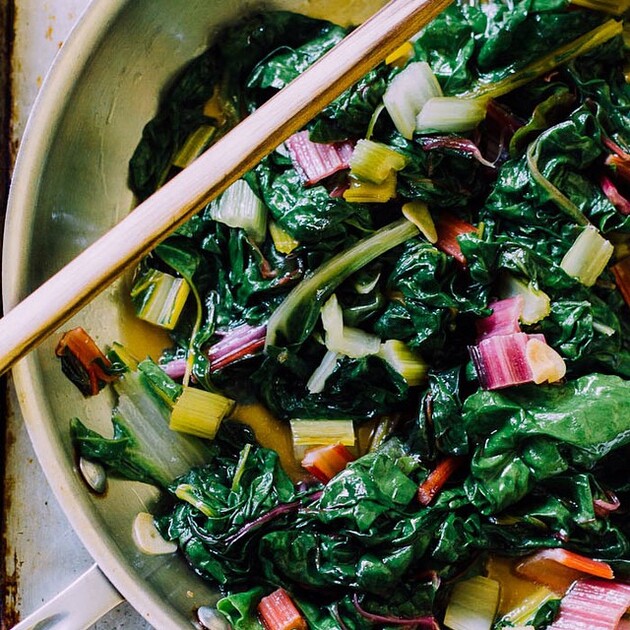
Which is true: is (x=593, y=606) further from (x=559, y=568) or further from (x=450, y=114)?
(x=450, y=114)

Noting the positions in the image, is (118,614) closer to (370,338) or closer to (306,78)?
(370,338)

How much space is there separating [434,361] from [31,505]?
4.77ft

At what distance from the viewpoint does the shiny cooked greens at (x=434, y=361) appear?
8.27ft

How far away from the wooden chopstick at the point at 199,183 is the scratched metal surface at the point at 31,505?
0.98 m

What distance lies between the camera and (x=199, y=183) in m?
2.15

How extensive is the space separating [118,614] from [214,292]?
1104 mm

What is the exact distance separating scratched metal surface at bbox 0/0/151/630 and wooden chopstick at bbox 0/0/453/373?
3.22ft

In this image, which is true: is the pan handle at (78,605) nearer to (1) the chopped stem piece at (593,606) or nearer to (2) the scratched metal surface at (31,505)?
(2) the scratched metal surface at (31,505)

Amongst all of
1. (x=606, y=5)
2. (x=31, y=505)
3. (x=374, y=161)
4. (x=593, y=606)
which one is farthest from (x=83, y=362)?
(x=606, y=5)

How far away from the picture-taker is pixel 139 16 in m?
2.65

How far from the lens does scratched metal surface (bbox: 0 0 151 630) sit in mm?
2867

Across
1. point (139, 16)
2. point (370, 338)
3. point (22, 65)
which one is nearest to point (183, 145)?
point (139, 16)

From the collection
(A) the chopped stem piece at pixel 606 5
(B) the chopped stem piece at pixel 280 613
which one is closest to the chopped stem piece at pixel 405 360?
(B) the chopped stem piece at pixel 280 613

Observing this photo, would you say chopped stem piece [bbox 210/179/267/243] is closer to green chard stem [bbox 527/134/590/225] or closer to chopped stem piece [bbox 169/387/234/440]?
chopped stem piece [bbox 169/387/234/440]
